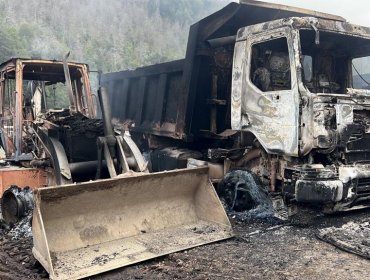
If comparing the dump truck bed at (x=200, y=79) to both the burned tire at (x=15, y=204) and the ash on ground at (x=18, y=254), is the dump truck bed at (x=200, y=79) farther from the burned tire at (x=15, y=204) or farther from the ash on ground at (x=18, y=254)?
the ash on ground at (x=18, y=254)

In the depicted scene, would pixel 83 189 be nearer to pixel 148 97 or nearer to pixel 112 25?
pixel 148 97

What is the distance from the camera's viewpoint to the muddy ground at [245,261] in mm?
3520

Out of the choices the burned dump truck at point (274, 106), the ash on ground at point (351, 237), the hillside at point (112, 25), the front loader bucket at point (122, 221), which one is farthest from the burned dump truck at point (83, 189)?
the hillside at point (112, 25)

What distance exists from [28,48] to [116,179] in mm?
15386

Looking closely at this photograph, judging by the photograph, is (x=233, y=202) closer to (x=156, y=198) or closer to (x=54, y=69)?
(x=156, y=198)

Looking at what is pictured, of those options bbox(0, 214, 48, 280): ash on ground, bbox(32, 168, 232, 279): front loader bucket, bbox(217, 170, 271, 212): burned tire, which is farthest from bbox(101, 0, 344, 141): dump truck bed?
bbox(0, 214, 48, 280): ash on ground

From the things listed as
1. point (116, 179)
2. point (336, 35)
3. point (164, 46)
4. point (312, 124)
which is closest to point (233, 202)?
point (312, 124)

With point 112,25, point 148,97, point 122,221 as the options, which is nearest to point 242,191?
point 122,221

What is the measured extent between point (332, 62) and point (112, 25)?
55.9 ft

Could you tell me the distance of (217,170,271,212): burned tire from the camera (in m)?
4.98

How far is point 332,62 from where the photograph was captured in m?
5.60

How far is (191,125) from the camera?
623cm

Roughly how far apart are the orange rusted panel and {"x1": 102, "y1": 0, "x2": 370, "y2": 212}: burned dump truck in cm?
209

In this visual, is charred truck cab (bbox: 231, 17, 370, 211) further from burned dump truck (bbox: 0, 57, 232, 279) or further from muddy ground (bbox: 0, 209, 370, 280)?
burned dump truck (bbox: 0, 57, 232, 279)
